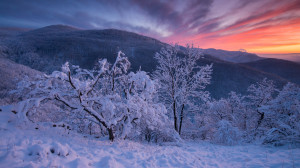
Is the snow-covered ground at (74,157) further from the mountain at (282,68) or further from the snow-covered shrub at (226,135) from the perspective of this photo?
the mountain at (282,68)

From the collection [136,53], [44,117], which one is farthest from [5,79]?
[136,53]

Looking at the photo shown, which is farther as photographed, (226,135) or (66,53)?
(66,53)

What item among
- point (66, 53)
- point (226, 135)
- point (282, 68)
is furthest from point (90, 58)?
point (282, 68)

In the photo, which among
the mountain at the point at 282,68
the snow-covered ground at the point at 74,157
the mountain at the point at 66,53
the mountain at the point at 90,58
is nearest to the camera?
the snow-covered ground at the point at 74,157

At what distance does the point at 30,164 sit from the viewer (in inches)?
135

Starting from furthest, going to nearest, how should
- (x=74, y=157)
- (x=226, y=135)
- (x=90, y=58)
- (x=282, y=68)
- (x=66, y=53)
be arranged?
(x=282, y=68)
(x=66, y=53)
(x=90, y=58)
(x=226, y=135)
(x=74, y=157)

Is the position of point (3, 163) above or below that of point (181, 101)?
below

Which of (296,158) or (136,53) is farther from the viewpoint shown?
(136,53)

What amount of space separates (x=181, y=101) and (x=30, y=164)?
12.3m

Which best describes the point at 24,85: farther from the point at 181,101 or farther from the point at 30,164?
the point at 181,101

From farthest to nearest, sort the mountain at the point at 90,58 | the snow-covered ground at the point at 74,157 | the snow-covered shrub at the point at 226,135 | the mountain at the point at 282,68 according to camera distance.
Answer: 1. the mountain at the point at 282,68
2. the mountain at the point at 90,58
3. the snow-covered shrub at the point at 226,135
4. the snow-covered ground at the point at 74,157

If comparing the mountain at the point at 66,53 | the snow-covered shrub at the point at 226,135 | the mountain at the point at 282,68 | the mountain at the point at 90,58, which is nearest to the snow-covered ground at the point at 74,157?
the snow-covered shrub at the point at 226,135

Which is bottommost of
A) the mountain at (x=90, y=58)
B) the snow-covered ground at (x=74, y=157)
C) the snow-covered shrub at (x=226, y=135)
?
the snow-covered shrub at (x=226, y=135)

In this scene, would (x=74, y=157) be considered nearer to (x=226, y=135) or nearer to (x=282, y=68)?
(x=226, y=135)
